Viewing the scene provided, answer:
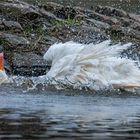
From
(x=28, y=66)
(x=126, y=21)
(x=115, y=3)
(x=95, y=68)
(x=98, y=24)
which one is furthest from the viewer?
(x=115, y=3)

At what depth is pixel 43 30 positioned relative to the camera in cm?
2028

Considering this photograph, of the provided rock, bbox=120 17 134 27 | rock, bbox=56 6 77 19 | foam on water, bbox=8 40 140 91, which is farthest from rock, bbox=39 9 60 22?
foam on water, bbox=8 40 140 91

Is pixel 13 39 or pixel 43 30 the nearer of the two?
pixel 13 39

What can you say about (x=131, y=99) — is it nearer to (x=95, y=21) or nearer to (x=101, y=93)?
(x=101, y=93)

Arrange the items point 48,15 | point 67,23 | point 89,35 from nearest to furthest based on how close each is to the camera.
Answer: point 89,35 < point 67,23 < point 48,15

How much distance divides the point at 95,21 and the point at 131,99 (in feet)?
34.4

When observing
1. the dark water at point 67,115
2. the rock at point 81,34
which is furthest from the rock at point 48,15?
the dark water at point 67,115

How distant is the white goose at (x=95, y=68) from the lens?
1398 cm

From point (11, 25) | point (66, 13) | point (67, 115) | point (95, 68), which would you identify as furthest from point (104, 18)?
point (67, 115)

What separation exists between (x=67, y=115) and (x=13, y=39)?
9263mm

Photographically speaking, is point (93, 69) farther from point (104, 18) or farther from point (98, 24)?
point (104, 18)

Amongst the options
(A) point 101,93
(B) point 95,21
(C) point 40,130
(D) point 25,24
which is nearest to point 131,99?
(A) point 101,93

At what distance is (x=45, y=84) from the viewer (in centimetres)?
1423

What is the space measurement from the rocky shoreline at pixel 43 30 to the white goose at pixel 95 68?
3206mm
